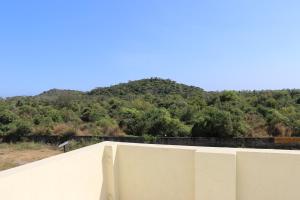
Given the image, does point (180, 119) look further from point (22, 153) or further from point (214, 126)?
point (22, 153)

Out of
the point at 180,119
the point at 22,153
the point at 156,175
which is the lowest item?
the point at 22,153

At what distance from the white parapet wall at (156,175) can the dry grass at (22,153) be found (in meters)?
7.25

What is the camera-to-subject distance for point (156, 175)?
2.70m

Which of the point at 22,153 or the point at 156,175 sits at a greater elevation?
the point at 156,175

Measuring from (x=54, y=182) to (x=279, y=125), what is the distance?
37.4 feet

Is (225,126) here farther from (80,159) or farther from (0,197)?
(0,197)

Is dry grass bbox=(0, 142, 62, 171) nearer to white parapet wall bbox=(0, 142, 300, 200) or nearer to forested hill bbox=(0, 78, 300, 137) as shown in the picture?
forested hill bbox=(0, 78, 300, 137)

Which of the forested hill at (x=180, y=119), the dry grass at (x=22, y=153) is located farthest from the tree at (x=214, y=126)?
the dry grass at (x=22, y=153)

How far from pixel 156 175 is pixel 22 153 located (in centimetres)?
1006

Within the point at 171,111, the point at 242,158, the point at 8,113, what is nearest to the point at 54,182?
the point at 242,158

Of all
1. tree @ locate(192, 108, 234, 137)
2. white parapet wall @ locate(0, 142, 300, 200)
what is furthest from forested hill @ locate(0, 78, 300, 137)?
white parapet wall @ locate(0, 142, 300, 200)

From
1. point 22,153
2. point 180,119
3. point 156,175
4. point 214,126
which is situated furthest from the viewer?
point 180,119

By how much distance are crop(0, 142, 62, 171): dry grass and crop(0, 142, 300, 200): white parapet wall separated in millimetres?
7246

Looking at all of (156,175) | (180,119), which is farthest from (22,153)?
(156,175)
